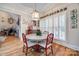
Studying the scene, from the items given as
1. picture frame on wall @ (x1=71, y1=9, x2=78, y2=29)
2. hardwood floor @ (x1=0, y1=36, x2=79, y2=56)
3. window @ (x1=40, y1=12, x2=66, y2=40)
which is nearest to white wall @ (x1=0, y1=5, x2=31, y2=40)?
hardwood floor @ (x1=0, y1=36, x2=79, y2=56)

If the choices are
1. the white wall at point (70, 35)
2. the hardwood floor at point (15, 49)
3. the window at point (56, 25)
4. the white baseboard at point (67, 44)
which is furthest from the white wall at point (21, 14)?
the white baseboard at point (67, 44)

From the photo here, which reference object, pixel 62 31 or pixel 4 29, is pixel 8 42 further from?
pixel 62 31

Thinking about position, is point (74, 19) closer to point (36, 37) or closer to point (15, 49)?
point (36, 37)

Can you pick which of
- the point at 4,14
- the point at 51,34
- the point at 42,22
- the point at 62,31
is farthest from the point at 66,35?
the point at 4,14

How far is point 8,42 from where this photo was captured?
2824 millimetres

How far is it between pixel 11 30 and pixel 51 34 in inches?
28.9

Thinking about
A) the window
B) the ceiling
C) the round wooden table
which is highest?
the ceiling

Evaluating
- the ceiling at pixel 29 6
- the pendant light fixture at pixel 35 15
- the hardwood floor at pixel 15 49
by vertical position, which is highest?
the ceiling at pixel 29 6

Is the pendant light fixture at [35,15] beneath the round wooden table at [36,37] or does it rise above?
above

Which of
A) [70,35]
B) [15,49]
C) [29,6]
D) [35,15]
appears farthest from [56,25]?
[15,49]

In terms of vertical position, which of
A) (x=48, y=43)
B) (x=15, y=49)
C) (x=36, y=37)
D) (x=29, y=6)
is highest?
(x=29, y=6)

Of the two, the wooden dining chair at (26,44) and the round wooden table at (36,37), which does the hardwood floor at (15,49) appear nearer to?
the wooden dining chair at (26,44)

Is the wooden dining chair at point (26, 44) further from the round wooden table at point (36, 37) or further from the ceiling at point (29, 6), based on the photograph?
the ceiling at point (29, 6)

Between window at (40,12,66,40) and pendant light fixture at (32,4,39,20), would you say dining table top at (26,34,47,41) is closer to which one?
window at (40,12,66,40)
